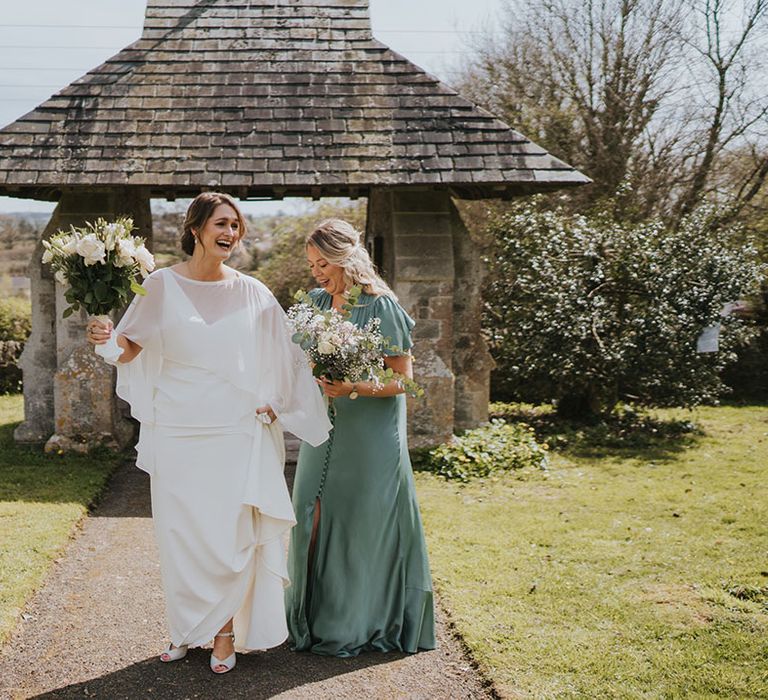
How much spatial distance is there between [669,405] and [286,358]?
9001 mm

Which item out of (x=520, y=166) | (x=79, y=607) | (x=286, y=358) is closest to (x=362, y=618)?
(x=286, y=358)

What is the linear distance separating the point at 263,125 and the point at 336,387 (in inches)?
225

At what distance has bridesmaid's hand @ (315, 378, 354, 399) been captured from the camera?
4055 mm

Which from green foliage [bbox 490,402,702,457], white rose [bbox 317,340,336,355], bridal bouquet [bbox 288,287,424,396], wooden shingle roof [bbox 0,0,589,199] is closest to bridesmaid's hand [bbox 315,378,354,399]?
bridal bouquet [bbox 288,287,424,396]

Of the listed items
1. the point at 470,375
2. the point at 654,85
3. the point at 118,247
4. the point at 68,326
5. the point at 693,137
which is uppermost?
the point at 654,85

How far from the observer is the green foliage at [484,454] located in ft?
29.2

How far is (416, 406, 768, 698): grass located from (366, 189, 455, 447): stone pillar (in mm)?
898

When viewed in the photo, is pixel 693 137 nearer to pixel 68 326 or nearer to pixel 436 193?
pixel 436 193

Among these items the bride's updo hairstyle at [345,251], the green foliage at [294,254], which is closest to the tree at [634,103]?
the green foliage at [294,254]

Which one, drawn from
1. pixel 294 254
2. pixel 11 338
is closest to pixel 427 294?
pixel 11 338

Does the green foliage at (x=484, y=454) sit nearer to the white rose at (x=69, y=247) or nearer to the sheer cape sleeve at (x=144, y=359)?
the sheer cape sleeve at (x=144, y=359)

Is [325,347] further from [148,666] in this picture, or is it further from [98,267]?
[148,666]

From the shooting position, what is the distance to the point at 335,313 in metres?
4.02

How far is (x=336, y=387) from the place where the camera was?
407 centimetres
